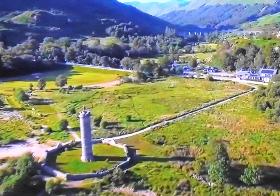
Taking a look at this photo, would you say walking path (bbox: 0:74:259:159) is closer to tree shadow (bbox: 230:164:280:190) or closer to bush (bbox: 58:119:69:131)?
bush (bbox: 58:119:69:131)

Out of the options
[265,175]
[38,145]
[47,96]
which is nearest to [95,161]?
[38,145]

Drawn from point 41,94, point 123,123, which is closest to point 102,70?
point 41,94

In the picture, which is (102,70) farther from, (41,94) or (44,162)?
(44,162)

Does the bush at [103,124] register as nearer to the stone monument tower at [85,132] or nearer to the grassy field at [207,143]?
the grassy field at [207,143]

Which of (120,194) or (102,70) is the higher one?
(102,70)

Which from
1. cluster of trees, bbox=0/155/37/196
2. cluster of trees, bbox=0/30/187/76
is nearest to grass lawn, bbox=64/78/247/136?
cluster of trees, bbox=0/155/37/196

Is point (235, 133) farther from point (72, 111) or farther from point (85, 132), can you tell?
point (72, 111)
